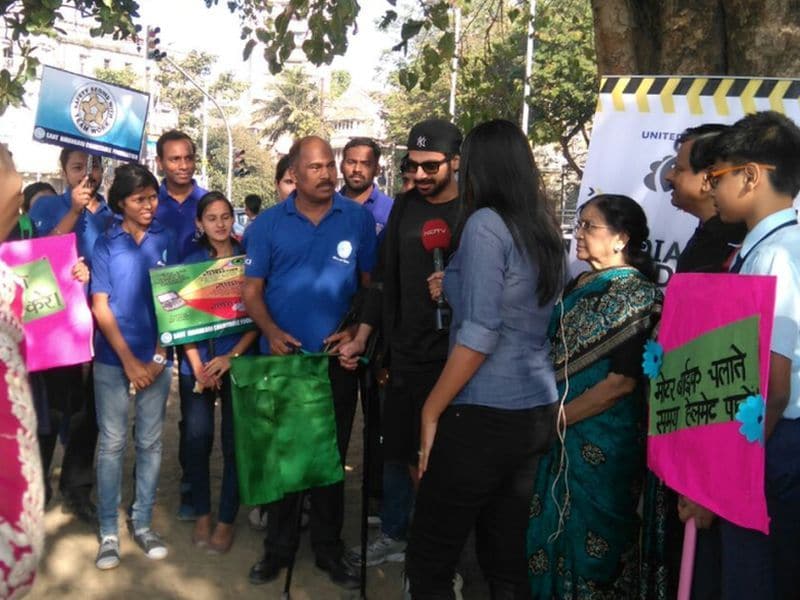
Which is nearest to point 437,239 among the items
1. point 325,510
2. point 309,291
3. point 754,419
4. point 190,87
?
point 309,291

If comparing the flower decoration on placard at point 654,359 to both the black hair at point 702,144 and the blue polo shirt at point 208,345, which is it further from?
the blue polo shirt at point 208,345

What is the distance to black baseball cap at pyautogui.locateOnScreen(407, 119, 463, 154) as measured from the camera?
402cm

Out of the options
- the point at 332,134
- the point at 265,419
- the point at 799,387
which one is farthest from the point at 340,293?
the point at 332,134

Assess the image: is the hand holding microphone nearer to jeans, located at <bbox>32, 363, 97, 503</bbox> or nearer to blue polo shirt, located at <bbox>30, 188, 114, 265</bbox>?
blue polo shirt, located at <bbox>30, 188, 114, 265</bbox>

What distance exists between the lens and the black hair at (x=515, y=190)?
9.70 feet

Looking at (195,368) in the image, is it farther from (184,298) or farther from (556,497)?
(556,497)

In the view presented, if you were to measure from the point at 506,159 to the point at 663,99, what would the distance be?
177cm

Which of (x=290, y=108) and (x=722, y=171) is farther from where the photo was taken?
(x=290, y=108)

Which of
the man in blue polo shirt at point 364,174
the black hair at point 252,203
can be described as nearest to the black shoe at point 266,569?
the man in blue polo shirt at point 364,174

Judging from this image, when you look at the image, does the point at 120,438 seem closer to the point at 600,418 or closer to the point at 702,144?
the point at 600,418

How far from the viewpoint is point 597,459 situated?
3.56 meters

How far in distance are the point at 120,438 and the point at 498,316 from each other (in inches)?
99.7

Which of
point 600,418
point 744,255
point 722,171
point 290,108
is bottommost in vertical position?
point 600,418

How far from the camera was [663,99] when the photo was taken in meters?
4.37
